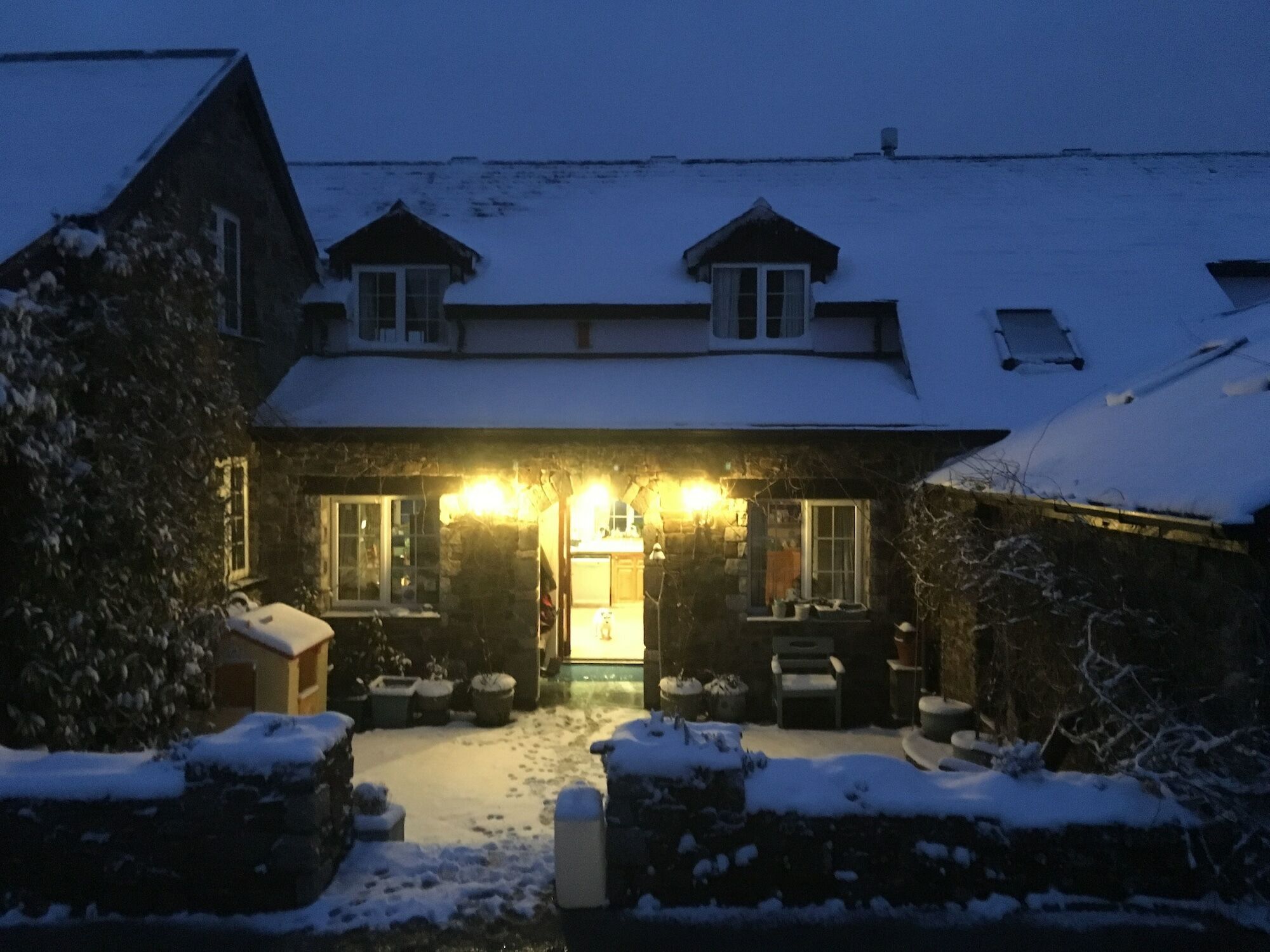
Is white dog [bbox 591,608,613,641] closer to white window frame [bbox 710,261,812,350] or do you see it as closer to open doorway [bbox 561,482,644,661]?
open doorway [bbox 561,482,644,661]

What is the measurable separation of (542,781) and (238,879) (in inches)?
122

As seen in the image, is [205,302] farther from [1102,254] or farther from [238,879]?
[1102,254]

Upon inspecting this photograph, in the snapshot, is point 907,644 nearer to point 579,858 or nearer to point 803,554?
point 803,554

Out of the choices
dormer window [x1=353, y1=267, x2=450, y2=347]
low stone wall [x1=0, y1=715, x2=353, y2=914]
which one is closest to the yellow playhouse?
low stone wall [x1=0, y1=715, x2=353, y2=914]

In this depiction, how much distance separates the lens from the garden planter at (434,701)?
9.20 m

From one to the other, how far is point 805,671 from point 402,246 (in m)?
7.28

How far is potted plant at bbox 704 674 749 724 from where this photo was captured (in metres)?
9.30

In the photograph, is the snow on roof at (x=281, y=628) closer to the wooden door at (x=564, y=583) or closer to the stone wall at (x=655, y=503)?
the stone wall at (x=655, y=503)

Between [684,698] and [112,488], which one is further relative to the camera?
[684,698]

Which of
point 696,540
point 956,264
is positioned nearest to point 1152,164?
point 956,264

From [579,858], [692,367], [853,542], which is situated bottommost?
[579,858]

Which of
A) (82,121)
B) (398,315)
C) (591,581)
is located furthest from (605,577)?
(82,121)

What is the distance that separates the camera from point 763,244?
10.8 m

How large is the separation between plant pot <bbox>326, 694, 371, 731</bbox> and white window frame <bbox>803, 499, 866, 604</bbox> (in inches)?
202
